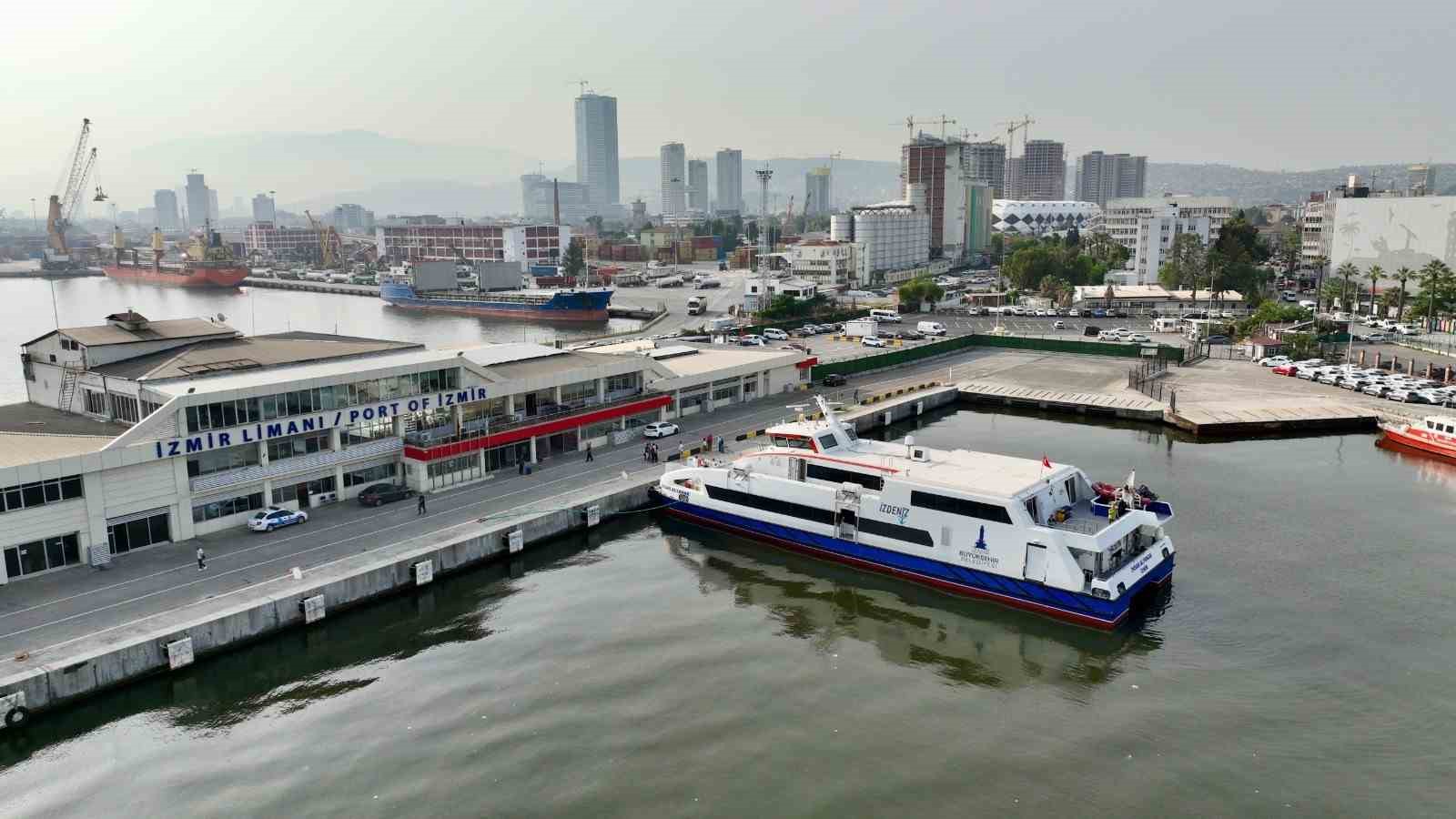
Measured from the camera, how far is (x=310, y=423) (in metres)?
33.7

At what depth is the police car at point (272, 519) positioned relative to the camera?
31.2 m

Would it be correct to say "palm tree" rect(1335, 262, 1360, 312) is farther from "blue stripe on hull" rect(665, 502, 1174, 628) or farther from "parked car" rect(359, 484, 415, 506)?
"parked car" rect(359, 484, 415, 506)

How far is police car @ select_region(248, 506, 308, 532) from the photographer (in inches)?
1229

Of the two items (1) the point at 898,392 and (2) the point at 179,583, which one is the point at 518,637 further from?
(1) the point at 898,392

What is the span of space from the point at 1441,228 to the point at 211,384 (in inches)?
4848

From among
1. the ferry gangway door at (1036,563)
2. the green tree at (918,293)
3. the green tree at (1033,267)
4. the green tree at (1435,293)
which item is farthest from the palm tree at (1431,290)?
the ferry gangway door at (1036,563)

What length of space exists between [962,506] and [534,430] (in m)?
19.1

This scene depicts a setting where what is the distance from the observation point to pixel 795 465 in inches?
1308


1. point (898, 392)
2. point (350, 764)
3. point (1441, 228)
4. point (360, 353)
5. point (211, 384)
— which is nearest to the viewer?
point (350, 764)

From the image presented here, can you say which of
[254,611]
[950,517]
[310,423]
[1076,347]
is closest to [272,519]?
[310,423]

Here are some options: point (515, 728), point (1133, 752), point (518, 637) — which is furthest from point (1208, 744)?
point (518, 637)

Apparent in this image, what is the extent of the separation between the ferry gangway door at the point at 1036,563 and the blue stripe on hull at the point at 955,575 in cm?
26

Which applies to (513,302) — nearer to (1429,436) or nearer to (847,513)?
(847,513)

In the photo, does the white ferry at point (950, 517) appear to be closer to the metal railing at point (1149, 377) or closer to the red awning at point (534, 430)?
the red awning at point (534, 430)
